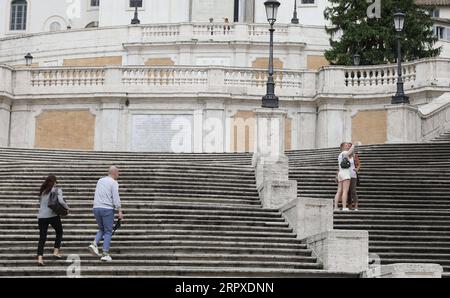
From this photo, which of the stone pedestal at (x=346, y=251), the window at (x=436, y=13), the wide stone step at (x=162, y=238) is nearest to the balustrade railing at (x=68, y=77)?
the wide stone step at (x=162, y=238)

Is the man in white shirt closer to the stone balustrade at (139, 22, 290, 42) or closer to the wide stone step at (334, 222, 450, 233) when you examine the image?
the wide stone step at (334, 222, 450, 233)

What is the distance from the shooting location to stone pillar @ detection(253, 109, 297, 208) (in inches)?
950

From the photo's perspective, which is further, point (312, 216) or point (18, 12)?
point (18, 12)

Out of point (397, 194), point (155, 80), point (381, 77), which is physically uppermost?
point (381, 77)

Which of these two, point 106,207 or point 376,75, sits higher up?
point 376,75

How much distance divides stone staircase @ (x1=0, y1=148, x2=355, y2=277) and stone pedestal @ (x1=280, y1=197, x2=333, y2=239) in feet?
0.91

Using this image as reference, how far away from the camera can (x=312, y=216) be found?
2205 cm

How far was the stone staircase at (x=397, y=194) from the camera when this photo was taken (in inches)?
850

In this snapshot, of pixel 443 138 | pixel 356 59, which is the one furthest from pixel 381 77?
pixel 443 138

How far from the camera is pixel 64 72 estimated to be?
135 ft

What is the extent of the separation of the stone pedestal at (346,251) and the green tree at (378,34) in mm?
26869

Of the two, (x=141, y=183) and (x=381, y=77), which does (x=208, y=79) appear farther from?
(x=141, y=183)

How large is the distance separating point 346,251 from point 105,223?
4.13 metres

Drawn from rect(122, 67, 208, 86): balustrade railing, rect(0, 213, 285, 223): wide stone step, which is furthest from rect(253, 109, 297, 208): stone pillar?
rect(122, 67, 208, 86): balustrade railing
